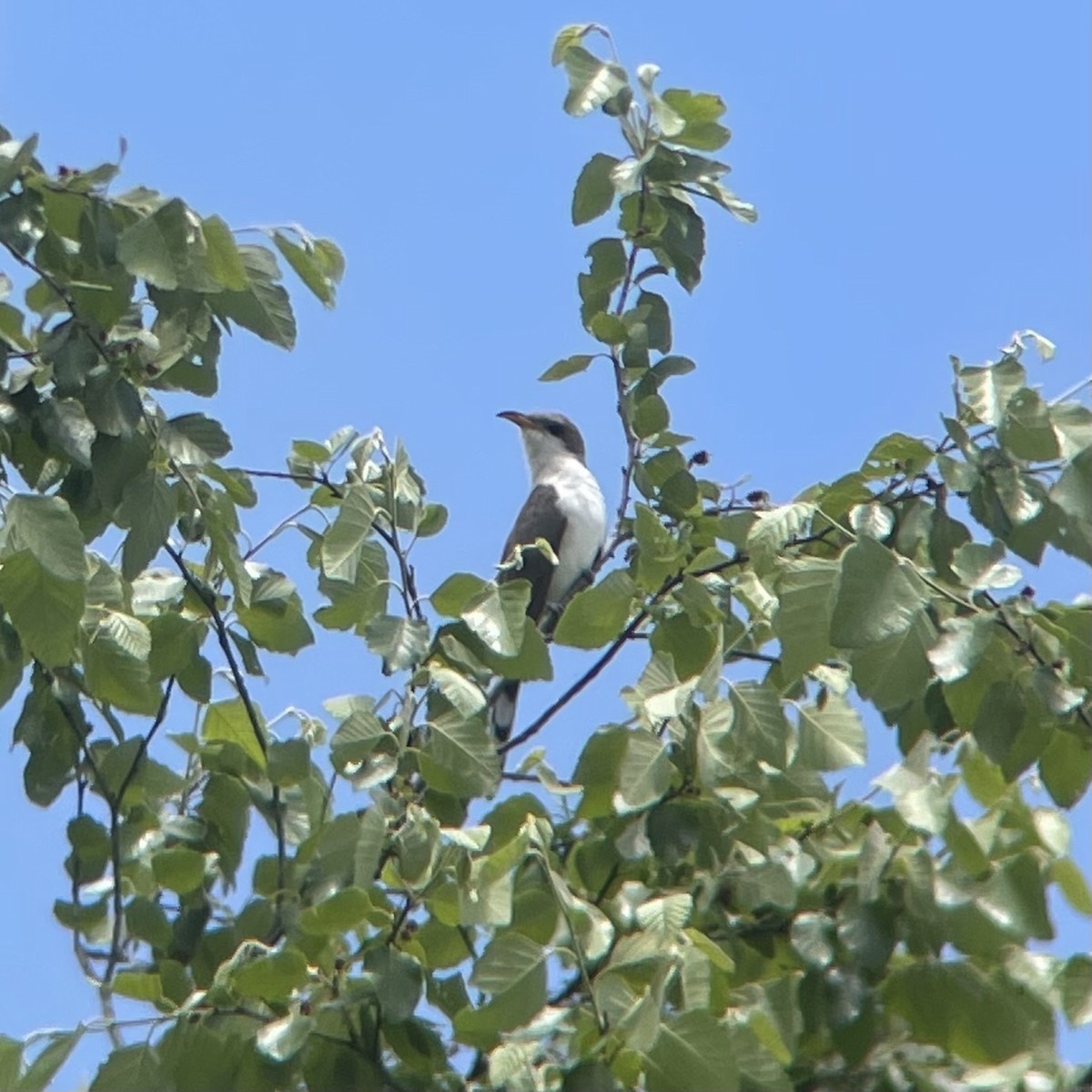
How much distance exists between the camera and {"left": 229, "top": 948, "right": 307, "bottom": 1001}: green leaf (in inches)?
144

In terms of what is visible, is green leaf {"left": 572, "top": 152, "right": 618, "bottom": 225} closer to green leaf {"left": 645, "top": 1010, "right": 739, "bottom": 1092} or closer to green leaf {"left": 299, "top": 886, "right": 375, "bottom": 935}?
green leaf {"left": 299, "top": 886, "right": 375, "bottom": 935}

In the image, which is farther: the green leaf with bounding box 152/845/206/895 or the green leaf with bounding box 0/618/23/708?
the green leaf with bounding box 152/845/206/895

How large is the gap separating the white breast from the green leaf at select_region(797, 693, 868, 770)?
4.54 m

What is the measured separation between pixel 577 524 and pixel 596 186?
446cm

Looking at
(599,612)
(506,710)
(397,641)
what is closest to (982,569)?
(599,612)

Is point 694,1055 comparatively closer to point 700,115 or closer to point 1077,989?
point 1077,989

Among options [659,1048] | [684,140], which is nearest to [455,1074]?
[659,1048]

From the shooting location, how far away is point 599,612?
14.3 feet

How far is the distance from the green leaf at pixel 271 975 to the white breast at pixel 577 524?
4961 millimetres

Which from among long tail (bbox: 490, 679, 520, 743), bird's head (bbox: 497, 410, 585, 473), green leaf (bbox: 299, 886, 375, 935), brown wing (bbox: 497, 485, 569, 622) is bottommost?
green leaf (bbox: 299, 886, 375, 935)

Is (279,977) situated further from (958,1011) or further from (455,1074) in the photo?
(958,1011)

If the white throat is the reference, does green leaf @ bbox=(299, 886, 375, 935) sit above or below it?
below

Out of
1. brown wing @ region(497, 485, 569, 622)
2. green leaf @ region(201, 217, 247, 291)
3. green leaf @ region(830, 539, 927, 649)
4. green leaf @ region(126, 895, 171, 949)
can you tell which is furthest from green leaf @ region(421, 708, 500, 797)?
brown wing @ region(497, 485, 569, 622)

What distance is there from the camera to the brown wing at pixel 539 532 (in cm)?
875
